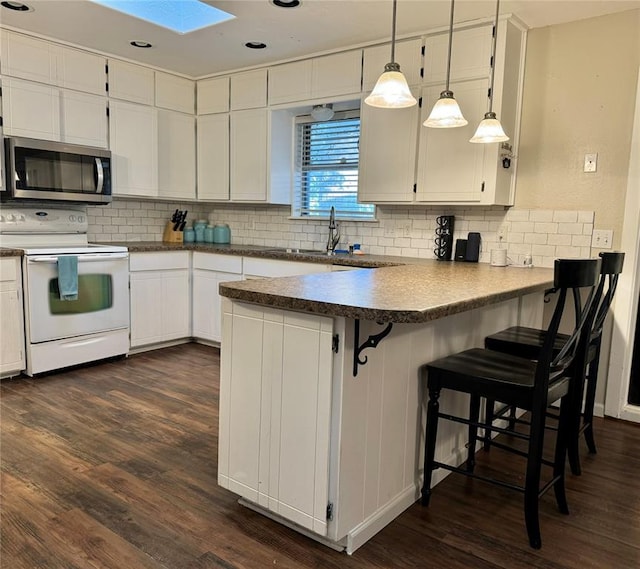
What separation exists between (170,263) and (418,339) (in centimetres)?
297

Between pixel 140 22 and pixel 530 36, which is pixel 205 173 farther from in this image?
pixel 530 36

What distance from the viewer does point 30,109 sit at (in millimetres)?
3793

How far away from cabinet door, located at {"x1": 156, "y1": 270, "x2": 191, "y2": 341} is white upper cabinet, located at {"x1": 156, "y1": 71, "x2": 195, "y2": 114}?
5.01 ft

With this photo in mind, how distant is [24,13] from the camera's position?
3418mm

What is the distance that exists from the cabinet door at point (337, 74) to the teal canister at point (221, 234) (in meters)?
1.64

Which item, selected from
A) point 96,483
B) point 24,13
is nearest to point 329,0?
point 24,13

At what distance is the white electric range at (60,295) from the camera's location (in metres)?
3.57

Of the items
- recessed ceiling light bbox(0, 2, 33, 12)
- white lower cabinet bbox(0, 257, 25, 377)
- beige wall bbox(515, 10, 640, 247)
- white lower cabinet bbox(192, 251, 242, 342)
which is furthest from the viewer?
white lower cabinet bbox(192, 251, 242, 342)

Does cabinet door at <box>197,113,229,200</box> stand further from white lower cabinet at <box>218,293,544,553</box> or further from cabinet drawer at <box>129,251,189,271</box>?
white lower cabinet at <box>218,293,544,553</box>

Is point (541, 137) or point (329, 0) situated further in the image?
point (541, 137)

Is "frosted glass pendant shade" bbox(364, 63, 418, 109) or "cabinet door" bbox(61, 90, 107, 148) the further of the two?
"cabinet door" bbox(61, 90, 107, 148)

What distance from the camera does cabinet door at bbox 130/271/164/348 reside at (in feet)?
13.9

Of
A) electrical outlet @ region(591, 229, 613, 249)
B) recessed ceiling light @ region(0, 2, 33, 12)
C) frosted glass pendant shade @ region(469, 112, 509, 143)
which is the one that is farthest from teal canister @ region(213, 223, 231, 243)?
electrical outlet @ region(591, 229, 613, 249)

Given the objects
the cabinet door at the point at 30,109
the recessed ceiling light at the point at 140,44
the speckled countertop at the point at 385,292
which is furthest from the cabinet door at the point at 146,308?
the speckled countertop at the point at 385,292
